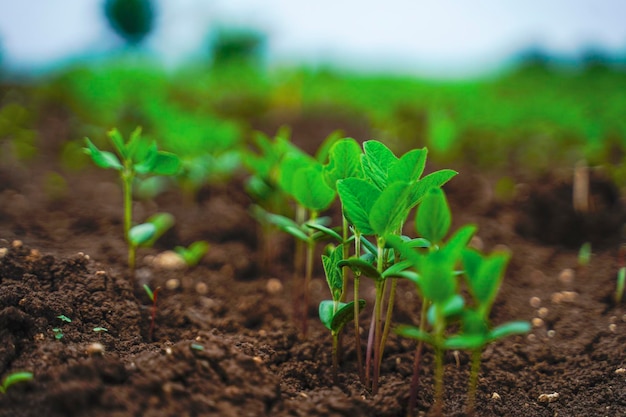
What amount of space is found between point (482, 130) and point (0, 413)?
391 cm

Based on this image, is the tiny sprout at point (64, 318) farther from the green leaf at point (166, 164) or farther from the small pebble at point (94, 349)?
the green leaf at point (166, 164)

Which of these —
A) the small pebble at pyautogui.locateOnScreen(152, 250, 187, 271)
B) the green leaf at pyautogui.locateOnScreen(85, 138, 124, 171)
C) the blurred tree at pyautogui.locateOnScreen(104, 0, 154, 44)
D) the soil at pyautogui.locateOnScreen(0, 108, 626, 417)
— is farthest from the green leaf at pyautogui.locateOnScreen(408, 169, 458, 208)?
the blurred tree at pyautogui.locateOnScreen(104, 0, 154, 44)

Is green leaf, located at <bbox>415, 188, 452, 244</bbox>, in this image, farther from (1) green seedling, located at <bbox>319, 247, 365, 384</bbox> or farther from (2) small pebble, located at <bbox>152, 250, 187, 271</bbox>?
(2) small pebble, located at <bbox>152, 250, 187, 271</bbox>

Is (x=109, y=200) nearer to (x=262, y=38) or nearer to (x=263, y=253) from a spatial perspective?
(x=263, y=253)

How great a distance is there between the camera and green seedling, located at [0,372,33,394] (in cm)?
121

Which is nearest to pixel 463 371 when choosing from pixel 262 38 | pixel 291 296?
pixel 291 296

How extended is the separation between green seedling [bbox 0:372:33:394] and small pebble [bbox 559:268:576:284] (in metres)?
2.00

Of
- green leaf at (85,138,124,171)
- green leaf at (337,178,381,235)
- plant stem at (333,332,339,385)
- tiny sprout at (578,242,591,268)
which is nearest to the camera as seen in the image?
green leaf at (337,178,381,235)

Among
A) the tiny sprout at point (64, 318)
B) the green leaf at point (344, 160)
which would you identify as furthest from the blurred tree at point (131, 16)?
the green leaf at point (344, 160)

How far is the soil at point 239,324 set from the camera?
48.8 inches

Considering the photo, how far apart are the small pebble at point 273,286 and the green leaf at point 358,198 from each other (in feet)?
3.17

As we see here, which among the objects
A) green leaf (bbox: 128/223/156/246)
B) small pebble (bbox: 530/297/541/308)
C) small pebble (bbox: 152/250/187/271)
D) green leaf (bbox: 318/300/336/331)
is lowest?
small pebble (bbox: 530/297/541/308)

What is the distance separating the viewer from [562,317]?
199 cm

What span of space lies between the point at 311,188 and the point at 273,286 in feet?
2.59
